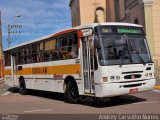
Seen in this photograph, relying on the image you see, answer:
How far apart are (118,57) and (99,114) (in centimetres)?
245

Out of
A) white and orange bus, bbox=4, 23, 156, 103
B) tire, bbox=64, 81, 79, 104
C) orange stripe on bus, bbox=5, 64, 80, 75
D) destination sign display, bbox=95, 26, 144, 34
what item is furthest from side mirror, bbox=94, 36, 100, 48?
tire, bbox=64, 81, 79, 104

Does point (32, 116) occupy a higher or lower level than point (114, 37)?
lower

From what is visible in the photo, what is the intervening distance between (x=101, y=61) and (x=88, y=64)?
992 mm

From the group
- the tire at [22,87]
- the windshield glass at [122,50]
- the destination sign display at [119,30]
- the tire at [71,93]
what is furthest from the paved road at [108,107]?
the tire at [22,87]

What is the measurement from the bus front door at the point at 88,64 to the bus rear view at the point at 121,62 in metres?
0.51

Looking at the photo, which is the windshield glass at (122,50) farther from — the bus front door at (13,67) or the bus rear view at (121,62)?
the bus front door at (13,67)

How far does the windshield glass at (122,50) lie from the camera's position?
1371cm

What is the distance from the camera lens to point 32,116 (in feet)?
41.5

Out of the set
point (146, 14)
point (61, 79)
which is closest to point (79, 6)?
point (146, 14)

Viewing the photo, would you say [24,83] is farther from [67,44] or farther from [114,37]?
[114,37]

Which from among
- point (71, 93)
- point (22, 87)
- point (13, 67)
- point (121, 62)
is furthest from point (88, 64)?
point (13, 67)

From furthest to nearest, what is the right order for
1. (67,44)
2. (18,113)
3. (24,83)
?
(24,83)
(67,44)
(18,113)

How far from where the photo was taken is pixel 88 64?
14.5m

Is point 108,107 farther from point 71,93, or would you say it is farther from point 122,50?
point 71,93
